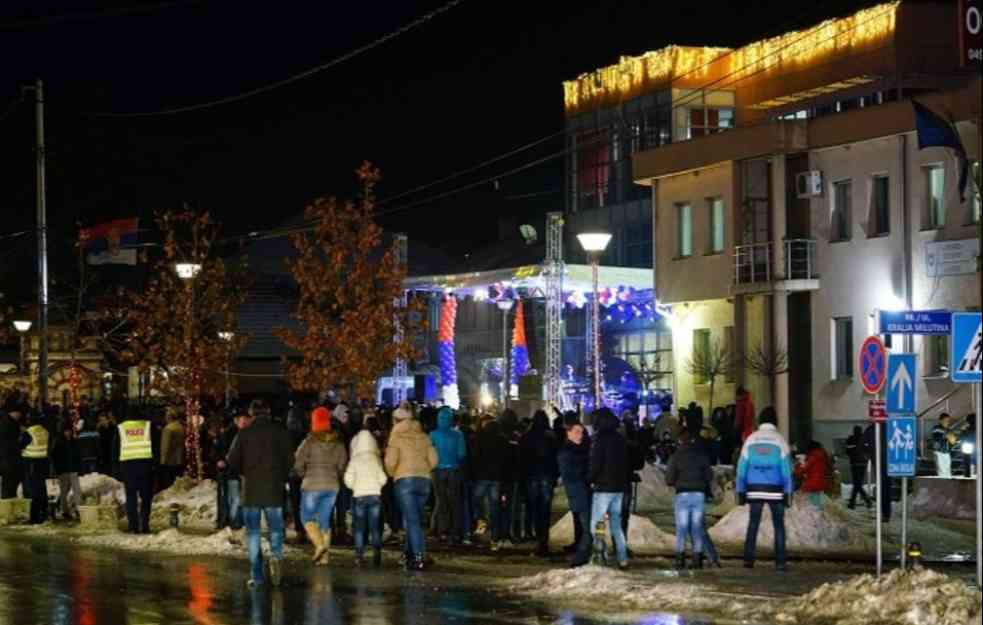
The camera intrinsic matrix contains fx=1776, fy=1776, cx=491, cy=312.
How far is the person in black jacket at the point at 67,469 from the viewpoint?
29922mm

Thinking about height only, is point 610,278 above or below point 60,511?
above

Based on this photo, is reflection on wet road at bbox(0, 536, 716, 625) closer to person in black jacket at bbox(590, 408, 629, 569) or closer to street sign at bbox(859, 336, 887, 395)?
person in black jacket at bbox(590, 408, 629, 569)

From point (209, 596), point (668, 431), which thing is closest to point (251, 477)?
point (209, 596)

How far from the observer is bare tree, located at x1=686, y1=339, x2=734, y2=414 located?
151ft

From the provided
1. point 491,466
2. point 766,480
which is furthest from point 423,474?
point 766,480

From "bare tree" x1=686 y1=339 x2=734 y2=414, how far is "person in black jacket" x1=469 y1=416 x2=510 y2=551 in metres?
21.9

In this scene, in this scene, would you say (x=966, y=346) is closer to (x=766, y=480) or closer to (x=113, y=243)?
(x=766, y=480)

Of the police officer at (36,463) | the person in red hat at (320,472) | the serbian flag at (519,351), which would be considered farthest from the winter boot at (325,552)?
the serbian flag at (519,351)

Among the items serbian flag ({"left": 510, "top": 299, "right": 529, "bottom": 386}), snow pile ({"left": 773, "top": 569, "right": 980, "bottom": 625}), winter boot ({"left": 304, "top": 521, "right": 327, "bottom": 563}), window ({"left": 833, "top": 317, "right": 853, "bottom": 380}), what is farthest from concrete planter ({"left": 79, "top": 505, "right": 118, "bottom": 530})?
serbian flag ({"left": 510, "top": 299, "right": 529, "bottom": 386})

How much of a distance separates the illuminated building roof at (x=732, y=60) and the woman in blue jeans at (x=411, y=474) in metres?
28.1

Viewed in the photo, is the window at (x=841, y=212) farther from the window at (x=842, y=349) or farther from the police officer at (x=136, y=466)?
the police officer at (x=136, y=466)

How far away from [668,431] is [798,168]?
32.5 feet

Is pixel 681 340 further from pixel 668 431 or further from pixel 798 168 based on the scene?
pixel 668 431

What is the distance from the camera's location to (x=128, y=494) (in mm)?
26953
